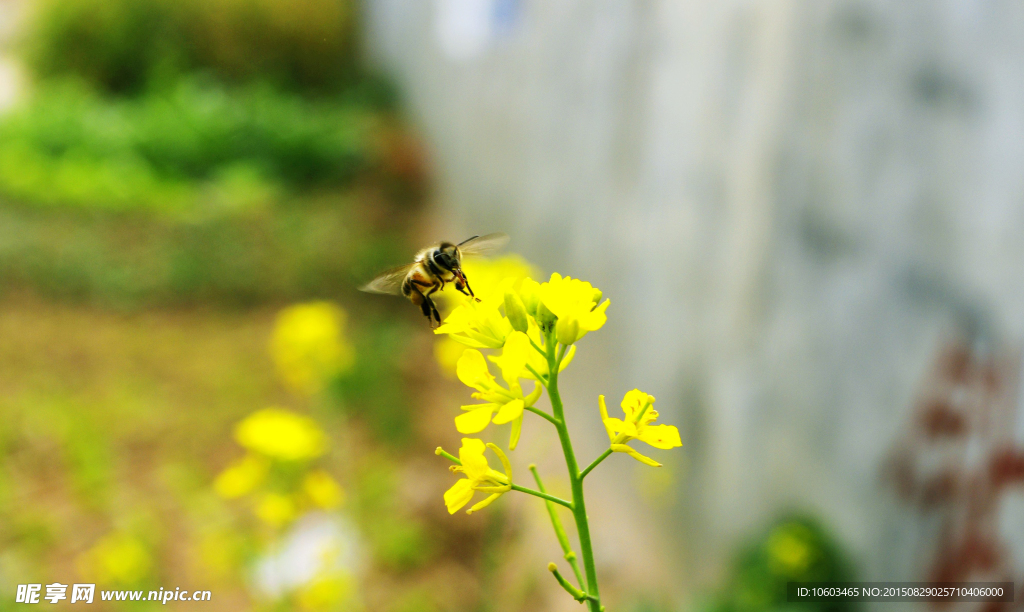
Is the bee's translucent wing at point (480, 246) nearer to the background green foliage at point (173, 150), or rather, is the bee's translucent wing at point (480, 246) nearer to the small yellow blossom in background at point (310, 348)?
the small yellow blossom in background at point (310, 348)

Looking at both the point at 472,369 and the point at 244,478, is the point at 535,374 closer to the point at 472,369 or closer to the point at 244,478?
the point at 472,369

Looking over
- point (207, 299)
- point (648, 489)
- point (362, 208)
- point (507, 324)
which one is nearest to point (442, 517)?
point (648, 489)

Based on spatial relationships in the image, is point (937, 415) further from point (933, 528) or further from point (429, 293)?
point (429, 293)

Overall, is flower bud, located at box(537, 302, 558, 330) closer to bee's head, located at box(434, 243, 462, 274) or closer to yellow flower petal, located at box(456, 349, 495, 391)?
yellow flower petal, located at box(456, 349, 495, 391)

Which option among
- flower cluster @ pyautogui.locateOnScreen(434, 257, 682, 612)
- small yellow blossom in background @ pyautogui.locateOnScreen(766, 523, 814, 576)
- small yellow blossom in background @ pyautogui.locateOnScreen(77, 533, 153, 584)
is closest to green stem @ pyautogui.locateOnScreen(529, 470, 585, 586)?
flower cluster @ pyautogui.locateOnScreen(434, 257, 682, 612)

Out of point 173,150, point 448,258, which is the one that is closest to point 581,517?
point 448,258

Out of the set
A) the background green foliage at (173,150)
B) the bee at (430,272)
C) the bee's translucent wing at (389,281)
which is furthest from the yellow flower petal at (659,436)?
the background green foliage at (173,150)
